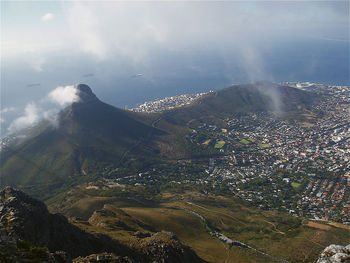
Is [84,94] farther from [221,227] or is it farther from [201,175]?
[221,227]

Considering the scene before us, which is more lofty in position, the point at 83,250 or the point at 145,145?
the point at 145,145

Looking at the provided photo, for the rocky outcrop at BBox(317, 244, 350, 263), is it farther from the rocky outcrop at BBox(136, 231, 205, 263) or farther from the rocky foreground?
the rocky outcrop at BBox(136, 231, 205, 263)

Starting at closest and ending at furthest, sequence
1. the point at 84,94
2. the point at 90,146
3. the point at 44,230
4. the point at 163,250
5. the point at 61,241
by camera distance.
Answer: the point at 44,230 < the point at 61,241 < the point at 163,250 < the point at 90,146 < the point at 84,94

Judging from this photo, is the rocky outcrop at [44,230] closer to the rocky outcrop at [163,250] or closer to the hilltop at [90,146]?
the rocky outcrop at [163,250]

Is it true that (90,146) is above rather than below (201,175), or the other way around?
above

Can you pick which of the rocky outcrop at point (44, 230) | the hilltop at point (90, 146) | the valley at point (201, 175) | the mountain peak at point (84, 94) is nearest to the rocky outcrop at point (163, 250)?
the valley at point (201, 175)

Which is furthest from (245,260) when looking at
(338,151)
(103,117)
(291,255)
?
(103,117)

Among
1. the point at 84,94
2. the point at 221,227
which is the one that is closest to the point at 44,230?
the point at 221,227

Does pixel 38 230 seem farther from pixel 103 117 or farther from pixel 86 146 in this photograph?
pixel 103 117
